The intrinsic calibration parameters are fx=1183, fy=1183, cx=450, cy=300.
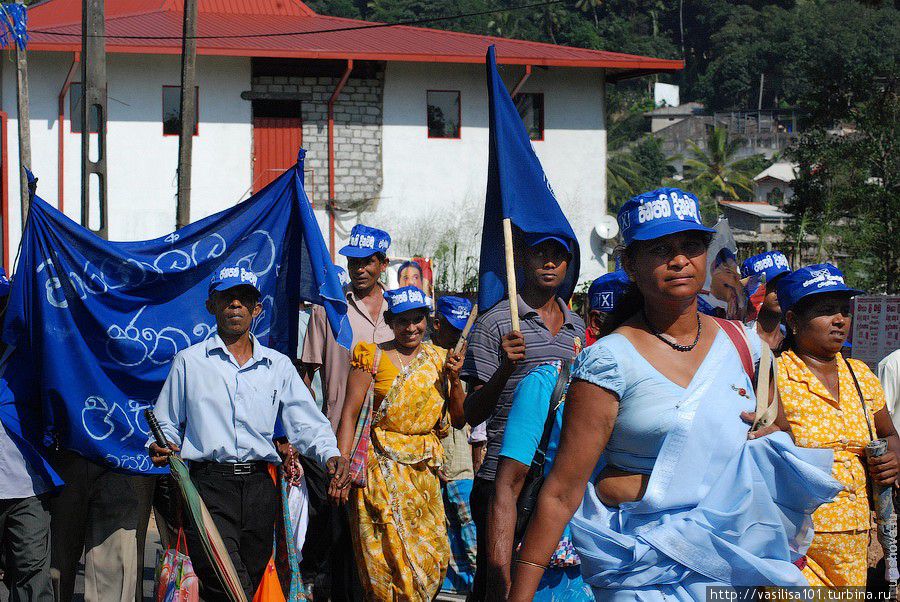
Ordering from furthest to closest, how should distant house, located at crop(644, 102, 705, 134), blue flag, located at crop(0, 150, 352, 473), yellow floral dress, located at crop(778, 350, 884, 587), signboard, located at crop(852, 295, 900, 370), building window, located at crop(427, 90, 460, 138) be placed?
distant house, located at crop(644, 102, 705, 134), building window, located at crop(427, 90, 460, 138), signboard, located at crop(852, 295, 900, 370), blue flag, located at crop(0, 150, 352, 473), yellow floral dress, located at crop(778, 350, 884, 587)

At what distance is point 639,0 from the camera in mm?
124562

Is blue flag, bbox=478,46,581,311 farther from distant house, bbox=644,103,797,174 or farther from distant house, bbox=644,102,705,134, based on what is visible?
distant house, bbox=644,102,705,134

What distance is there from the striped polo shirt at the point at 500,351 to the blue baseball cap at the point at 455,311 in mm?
2501

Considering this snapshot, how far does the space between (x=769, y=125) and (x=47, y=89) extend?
3322 inches

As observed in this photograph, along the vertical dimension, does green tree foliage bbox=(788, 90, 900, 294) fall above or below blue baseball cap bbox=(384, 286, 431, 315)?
above

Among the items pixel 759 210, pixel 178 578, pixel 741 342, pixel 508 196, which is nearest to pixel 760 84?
pixel 759 210

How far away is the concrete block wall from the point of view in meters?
29.7

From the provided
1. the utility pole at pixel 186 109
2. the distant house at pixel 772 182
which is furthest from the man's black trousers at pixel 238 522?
the distant house at pixel 772 182

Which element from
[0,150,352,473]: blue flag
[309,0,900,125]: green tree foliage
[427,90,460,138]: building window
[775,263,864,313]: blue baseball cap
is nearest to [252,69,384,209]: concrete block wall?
[427,90,460,138]: building window

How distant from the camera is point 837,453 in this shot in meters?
5.32

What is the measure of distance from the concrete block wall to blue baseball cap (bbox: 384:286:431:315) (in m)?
22.9

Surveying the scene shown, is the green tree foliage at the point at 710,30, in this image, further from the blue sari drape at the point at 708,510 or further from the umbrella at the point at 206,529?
the blue sari drape at the point at 708,510

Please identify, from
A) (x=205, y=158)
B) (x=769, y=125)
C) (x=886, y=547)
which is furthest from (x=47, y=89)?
(x=769, y=125)

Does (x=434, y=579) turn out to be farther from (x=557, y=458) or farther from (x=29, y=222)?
(x=557, y=458)
